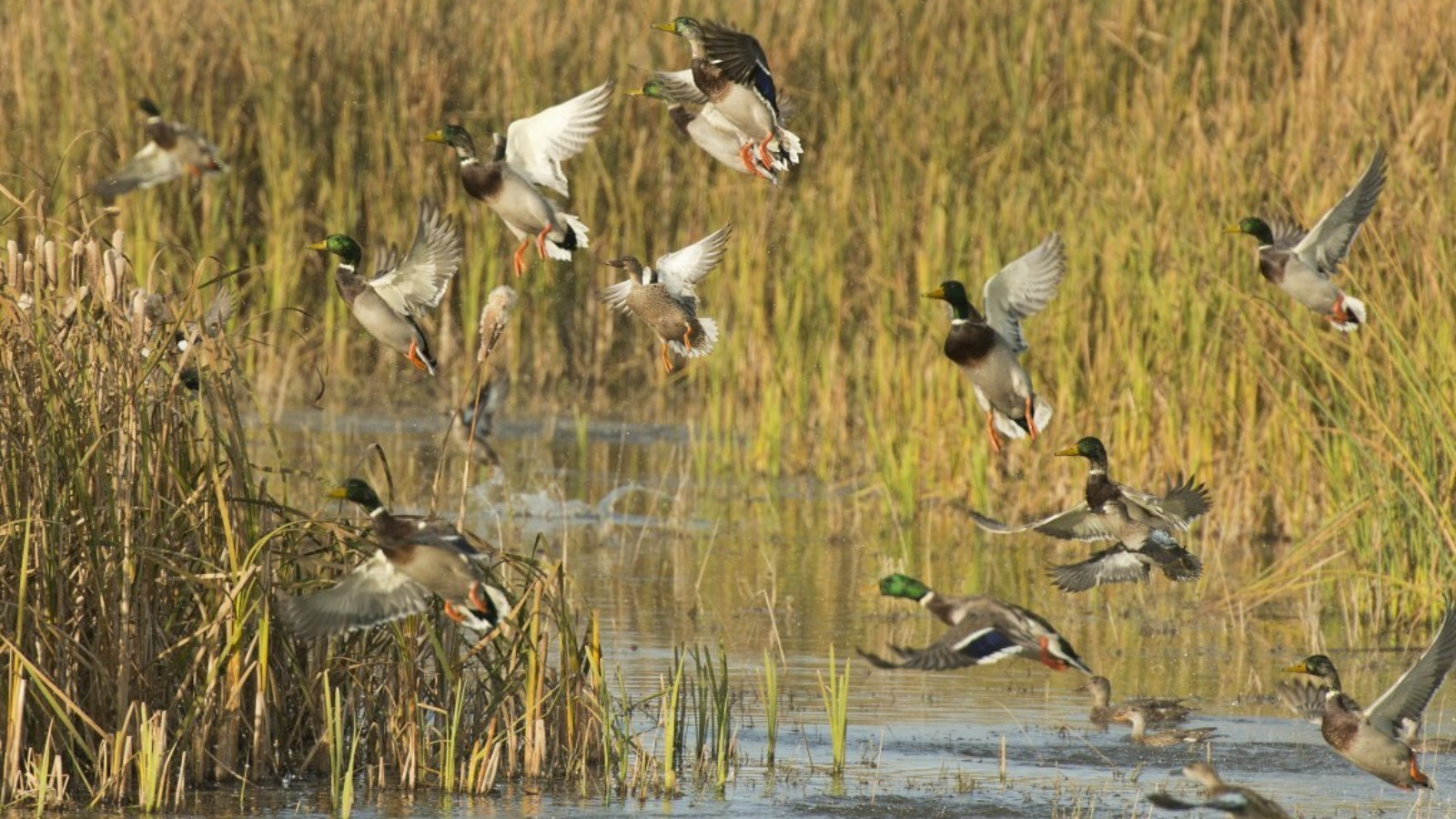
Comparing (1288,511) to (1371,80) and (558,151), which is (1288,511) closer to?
(1371,80)

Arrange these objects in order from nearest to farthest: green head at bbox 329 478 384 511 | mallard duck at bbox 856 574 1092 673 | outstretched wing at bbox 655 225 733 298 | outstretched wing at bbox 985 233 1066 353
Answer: green head at bbox 329 478 384 511, mallard duck at bbox 856 574 1092 673, outstretched wing at bbox 985 233 1066 353, outstretched wing at bbox 655 225 733 298

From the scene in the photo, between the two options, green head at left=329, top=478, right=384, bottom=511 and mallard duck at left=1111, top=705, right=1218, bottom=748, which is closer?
green head at left=329, top=478, right=384, bottom=511

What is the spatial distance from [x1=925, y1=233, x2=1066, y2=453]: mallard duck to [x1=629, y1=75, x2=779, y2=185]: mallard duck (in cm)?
80

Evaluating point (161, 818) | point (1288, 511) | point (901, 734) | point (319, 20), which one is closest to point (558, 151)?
point (901, 734)

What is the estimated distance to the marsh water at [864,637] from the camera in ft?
21.9

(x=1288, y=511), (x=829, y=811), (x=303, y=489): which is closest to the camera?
(x=829, y=811)

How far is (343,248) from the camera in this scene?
279 inches

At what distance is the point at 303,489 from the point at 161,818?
21.1 ft

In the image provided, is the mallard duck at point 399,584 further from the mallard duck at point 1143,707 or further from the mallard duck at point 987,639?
the mallard duck at point 1143,707

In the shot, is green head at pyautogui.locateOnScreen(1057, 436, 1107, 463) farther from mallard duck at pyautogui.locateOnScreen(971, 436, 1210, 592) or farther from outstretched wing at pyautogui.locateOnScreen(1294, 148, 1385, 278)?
outstretched wing at pyautogui.locateOnScreen(1294, 148, 1385, 278)

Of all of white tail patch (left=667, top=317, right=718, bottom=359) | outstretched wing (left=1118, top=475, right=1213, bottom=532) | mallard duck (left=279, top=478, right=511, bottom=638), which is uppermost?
white tail patch (left=667, top=317, right=718, bottom=359)

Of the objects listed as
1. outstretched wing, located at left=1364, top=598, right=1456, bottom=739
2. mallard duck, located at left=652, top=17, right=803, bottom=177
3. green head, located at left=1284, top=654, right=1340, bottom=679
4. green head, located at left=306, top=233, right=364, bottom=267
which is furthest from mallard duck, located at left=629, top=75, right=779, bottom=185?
outstretched wing, located at left=1364, top=598, right=1456, bottom=739

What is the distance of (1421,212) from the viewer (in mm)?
9883

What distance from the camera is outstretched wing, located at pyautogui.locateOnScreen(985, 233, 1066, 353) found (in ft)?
25.3
